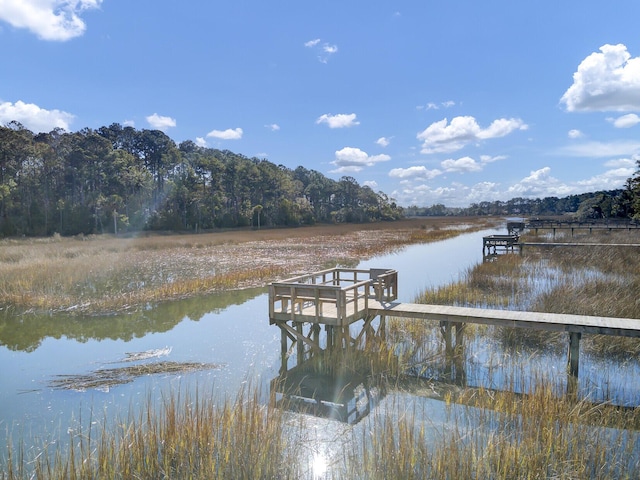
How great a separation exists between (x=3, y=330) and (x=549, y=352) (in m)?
14.7

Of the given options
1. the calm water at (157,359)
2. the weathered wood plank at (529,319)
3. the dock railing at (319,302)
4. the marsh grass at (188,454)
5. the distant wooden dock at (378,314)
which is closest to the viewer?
the marsh grass at (188,454)

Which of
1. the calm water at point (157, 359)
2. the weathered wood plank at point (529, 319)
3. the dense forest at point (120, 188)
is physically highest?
the dense forest at point (120, 188)

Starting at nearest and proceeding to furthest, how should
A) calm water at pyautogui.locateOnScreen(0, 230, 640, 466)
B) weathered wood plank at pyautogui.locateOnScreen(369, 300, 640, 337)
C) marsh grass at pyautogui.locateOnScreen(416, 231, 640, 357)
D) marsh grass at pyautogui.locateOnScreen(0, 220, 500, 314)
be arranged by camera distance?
calm water at pyautogui.locateOnScreen(0, 230, 640, 466) < weathered wood plank at pyautogui.locateOnScreen(369, 300, 640, 337) < marsh grass at pyautogui.locateOnScreen(416, 231, 640, 357) < marsh grass at pyautogui.locateOnScreen(0, 220, 500, 314)

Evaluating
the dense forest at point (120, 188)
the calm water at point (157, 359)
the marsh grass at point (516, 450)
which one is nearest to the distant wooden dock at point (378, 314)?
the calm water at point (157, 359)

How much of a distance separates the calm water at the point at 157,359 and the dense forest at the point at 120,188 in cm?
4344

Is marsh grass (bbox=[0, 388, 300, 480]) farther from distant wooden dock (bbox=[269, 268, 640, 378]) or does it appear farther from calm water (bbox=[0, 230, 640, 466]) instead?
distant wooden dock (bbox=[269, 268, 640, 378])

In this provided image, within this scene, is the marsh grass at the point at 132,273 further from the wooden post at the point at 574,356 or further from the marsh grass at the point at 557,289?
the wooden post at the point at 574,356

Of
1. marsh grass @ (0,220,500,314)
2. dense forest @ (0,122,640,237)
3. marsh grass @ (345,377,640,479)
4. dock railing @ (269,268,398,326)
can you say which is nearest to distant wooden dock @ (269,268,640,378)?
dock railing @ (269,268,398,326)

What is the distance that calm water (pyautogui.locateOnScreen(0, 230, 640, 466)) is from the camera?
744cm

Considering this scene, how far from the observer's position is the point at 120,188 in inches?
2429

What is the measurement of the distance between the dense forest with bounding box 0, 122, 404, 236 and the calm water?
43437 mm

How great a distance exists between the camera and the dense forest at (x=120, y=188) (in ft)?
178

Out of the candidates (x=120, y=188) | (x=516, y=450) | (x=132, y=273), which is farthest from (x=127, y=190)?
(x=516, y=450)

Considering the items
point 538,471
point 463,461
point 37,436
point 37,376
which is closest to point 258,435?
point 463,461
